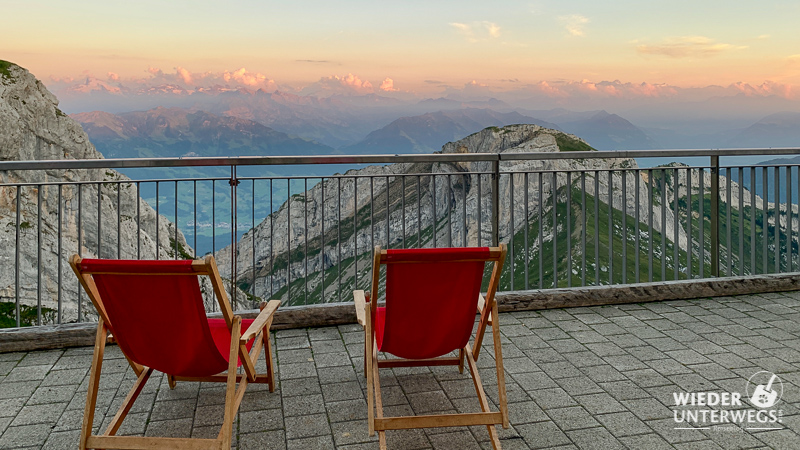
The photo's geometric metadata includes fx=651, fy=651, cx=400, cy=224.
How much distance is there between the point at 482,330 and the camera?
3.79 m

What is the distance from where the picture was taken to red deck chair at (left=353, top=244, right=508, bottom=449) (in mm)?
3225

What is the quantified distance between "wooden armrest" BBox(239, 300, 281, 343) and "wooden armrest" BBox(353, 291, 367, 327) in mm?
491

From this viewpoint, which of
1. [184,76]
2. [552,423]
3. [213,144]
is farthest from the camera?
[213,144]

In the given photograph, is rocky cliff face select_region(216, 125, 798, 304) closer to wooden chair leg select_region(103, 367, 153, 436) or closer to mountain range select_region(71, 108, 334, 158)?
wooden chair leg select_region(103, 367, 153, 436)

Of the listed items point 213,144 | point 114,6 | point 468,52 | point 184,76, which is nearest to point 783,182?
point 468,52

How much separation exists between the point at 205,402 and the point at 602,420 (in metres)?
2.30

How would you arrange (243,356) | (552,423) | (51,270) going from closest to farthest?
(243,356) < (552,423) < (51,270)

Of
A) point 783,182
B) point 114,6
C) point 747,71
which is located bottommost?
point 783,182

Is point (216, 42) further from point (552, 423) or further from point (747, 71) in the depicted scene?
point (552, 423)

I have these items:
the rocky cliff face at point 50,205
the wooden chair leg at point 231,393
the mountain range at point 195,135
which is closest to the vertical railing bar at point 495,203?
the wooden chair leg at point 231,393

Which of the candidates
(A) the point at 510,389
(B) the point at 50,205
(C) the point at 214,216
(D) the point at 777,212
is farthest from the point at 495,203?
(B) the point at 50,205

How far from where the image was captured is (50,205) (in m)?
41.1

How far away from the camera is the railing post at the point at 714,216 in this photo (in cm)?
630

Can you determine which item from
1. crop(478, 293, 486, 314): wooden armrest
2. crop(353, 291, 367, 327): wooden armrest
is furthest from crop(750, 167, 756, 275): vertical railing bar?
crop(353, 291, 367, 327): wooden armrest
